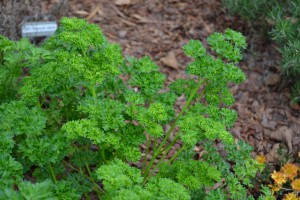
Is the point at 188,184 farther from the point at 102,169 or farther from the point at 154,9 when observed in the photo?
the point at 154,9

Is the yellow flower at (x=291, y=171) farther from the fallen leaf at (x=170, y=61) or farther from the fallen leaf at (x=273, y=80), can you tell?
the fallen leaf at (x=170, y=61)

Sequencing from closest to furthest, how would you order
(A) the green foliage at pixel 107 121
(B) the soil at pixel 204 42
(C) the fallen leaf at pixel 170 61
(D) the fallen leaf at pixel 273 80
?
(A) the green foliage at pixel 107 121
(B) the soil at pixel 204 42
(D) the fallen leaf at pixel 273 80
(C) the fallen leaf at pixel 170 61

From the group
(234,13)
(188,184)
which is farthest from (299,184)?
(234,13)

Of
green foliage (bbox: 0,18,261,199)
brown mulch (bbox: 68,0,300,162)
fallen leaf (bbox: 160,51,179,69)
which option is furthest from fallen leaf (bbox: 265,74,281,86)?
green foliage (bbox: 0,18,261,199)

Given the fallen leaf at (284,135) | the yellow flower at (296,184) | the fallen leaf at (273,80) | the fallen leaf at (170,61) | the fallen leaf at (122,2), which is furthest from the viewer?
the fallen leaf at (122,2)

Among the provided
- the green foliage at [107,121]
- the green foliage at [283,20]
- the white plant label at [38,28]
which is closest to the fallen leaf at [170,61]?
the green foliage at [283,20]

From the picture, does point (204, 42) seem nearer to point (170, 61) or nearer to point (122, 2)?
point (170, 61)
